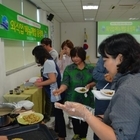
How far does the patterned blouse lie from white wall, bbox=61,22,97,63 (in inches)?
220

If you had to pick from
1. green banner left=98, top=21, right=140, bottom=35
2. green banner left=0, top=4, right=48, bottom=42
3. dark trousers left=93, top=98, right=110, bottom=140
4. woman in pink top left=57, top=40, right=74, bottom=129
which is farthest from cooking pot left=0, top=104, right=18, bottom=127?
green banner left=98, top=21, right=140, bottom=35

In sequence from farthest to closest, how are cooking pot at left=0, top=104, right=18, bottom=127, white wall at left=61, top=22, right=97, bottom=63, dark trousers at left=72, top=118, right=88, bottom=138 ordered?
white wall at left=61, top=22, right=97, bottom=63
dark trousers at left=72, top=118, right=88, bottom=138
cooking pot at left=0, top=104, right=18, bottom=127

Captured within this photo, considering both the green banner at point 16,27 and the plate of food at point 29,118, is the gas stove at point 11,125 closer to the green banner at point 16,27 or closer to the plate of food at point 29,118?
the plate of food at point 29,118

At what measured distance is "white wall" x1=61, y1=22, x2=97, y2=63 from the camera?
751cm

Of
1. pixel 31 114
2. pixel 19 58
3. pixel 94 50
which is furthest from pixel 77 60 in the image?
pixel 94 50

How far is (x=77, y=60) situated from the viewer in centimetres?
198

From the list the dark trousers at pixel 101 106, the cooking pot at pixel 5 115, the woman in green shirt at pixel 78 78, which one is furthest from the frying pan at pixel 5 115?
the dark trousers at pixel 101 106

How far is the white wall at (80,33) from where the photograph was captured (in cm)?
751

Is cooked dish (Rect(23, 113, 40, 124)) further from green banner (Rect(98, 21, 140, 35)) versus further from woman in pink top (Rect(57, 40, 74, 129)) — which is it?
green banner (Rect(98, 21, 140, 35))

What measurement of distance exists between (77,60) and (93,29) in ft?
19.1

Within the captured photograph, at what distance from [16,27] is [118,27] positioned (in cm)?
540

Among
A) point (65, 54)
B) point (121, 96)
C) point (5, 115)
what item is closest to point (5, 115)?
point (5, 115)

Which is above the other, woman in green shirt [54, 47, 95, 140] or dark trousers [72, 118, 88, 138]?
woman in green shirt [54, 47, 95, 140]

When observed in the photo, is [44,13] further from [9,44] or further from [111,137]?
[111,137]
